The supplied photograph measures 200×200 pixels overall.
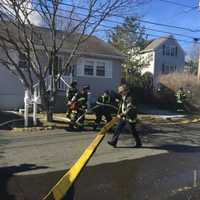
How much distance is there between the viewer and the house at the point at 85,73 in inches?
862

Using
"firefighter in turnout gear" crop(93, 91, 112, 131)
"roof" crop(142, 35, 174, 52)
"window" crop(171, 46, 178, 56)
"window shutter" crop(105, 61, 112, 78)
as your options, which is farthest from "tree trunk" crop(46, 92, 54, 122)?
"window" crop(171, 46, 178, 56)

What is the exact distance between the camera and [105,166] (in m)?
8.92

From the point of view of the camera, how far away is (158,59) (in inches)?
2078

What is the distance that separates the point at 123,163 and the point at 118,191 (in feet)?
7.72

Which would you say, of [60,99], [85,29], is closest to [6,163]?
[85,29]

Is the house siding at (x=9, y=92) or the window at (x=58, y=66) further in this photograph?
the house siding at (x=9, y=92)

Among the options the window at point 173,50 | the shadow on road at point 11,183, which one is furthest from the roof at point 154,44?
the shadow on road at point 11,183

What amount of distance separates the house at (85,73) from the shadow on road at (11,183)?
520 inches

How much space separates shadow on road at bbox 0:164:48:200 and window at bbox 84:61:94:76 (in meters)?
17.3

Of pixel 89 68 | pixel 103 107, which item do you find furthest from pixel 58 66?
pixel 103 107

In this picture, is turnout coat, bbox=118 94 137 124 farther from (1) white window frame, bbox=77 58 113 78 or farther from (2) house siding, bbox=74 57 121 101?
(1) white window frame, bbox=77 58 113 78

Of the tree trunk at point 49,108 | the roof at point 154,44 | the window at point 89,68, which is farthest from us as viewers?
the roof at point 154,44

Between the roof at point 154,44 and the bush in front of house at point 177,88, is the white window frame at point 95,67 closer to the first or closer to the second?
the bush in front of house at point 177,88

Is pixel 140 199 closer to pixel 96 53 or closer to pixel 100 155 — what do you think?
pixel 100 155
